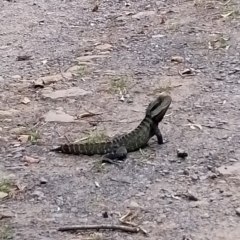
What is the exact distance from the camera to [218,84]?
6469 mm

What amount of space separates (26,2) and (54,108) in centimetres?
445

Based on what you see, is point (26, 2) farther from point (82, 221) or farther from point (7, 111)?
point (82, 221)

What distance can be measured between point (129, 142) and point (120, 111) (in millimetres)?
965

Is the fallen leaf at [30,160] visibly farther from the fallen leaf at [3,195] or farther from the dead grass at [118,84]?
the dead grass at [118,84]

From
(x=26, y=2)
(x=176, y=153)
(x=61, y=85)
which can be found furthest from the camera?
(x=26, y=2)

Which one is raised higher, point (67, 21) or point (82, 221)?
point (82, 221)

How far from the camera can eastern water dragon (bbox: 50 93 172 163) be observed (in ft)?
16.5

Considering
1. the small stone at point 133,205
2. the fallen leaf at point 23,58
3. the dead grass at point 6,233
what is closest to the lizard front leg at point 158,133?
the small stone at point 133,205

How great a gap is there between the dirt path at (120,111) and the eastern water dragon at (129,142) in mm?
74

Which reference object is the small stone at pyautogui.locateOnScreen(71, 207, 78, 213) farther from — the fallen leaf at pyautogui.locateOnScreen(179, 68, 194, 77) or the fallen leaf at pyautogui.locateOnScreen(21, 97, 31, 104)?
the fallen leaf at pyautogui.locateOnScreen(179, 68, 194, 77)

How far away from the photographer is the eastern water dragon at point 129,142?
5031 millimetres

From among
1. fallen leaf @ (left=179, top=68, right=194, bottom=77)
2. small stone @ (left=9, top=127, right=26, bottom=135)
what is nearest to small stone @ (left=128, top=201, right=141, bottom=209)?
small stone @ (left=9, top=127, right=26, bottom=135)

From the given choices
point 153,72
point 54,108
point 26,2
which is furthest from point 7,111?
point 26,2

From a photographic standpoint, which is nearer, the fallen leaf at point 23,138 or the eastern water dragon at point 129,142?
the eastern water dragon at point 129,142
